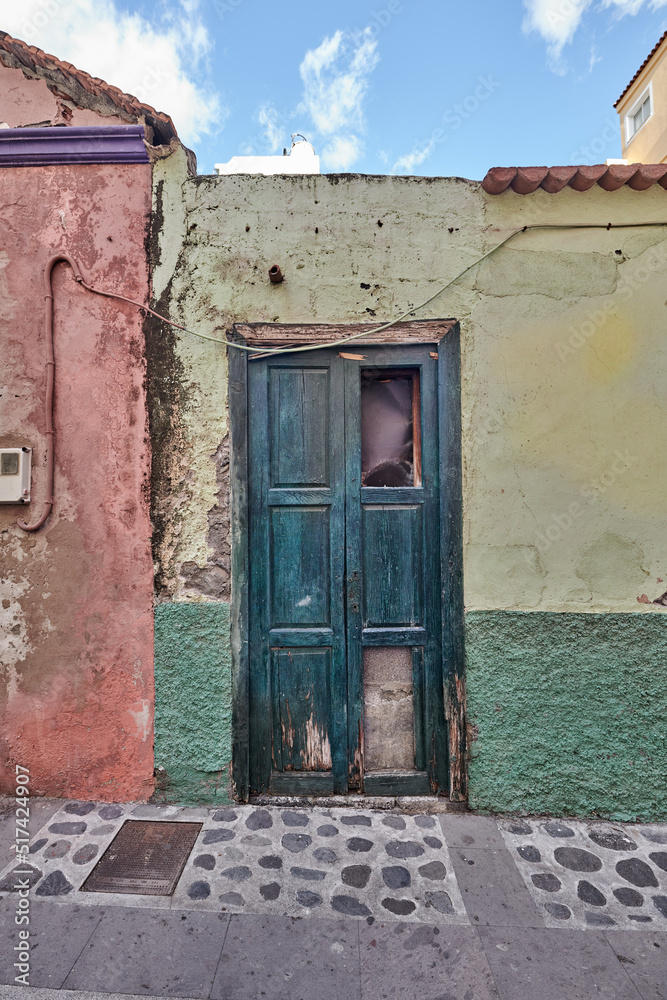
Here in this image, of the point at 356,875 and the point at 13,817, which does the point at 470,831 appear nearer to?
the point at 356,875

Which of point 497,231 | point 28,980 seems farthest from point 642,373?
point 28,980

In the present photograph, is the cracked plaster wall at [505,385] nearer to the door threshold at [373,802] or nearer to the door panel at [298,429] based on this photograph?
the door threshold at [373,802]

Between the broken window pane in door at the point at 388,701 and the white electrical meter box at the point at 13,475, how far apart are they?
2205 mm

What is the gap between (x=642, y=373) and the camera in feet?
9.09

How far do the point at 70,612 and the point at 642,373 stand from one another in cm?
353

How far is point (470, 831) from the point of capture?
2.57 meters

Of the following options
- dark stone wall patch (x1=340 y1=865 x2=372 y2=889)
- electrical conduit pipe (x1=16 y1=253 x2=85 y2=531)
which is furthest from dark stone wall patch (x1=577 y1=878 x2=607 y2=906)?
electrical conduit pipe (x1=16 y1=253 x2=85 y2=531)

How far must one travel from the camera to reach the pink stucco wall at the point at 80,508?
111 inches

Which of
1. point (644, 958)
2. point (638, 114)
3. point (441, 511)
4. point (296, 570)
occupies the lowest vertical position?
point (644, 958)

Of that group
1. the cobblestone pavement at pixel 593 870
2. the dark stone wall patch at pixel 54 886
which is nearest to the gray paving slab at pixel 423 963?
the cobblestone pavement at pixel 593 870

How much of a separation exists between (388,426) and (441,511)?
1.97ft

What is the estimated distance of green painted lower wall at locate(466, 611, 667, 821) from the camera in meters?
2.69

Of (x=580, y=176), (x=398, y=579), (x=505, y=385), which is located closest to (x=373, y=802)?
(x=398, y=579)

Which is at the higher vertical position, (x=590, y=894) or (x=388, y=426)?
(x=388, y=426)
